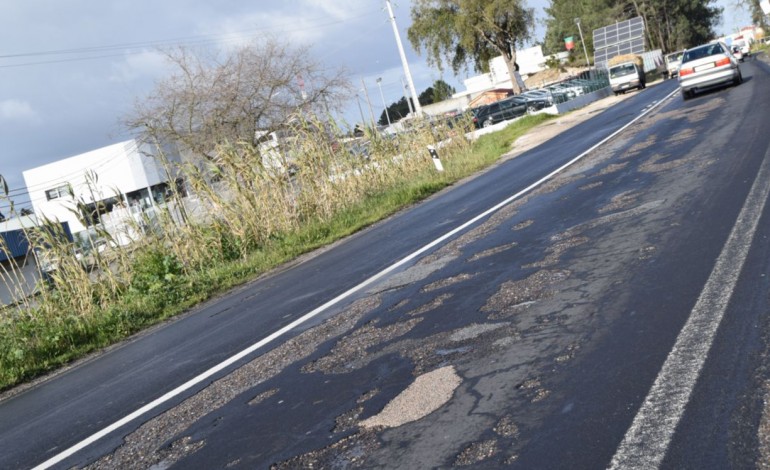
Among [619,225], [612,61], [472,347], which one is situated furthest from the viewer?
[612,61]

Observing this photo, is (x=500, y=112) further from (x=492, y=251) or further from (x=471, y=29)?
(x=492, y=251)

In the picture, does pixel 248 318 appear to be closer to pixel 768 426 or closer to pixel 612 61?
pixel 768 426

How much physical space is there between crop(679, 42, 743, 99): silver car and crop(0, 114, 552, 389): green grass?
11.5 m

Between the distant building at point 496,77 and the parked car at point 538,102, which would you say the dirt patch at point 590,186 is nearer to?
the parked car at point 538,102

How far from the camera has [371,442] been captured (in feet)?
15.1

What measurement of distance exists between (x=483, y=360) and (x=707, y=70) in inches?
962

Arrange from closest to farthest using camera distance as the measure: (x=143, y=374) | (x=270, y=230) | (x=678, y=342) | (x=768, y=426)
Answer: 1. (x=768, y=426)
2. (x=678, y=342)
3. (x=143, y=374)
4. (x=270, y=230)

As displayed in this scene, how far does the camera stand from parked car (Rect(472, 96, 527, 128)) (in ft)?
154

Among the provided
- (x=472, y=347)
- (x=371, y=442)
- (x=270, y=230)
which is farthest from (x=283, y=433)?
(x=270, y=230)

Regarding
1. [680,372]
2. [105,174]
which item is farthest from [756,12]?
[680,372]

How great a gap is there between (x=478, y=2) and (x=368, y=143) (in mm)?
47362

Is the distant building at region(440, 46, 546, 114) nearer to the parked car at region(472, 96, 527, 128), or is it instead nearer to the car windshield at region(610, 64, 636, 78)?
the car windshield at region(610, 64, 636, 78)

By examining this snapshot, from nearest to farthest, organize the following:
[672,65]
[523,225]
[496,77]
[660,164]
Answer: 1. [523,225]
2. [660,164]
3. [672,65]
4. [496,77]

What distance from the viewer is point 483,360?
5.54 metres
